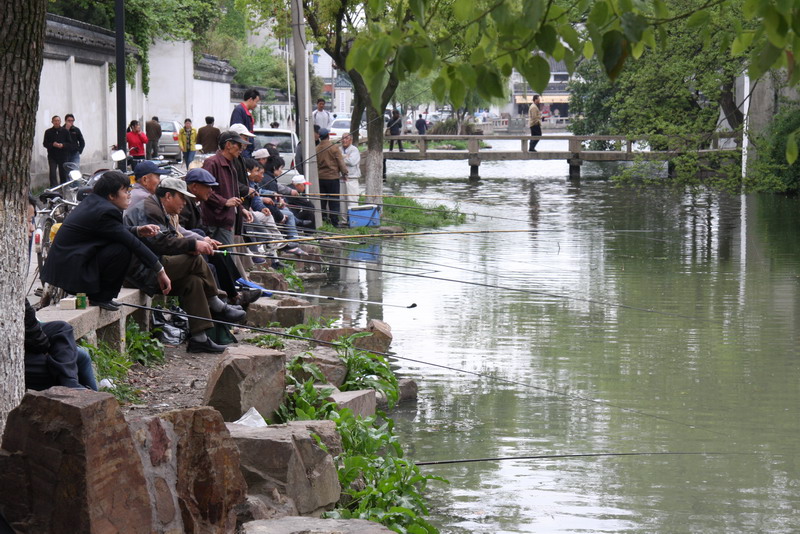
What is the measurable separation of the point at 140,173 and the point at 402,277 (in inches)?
235

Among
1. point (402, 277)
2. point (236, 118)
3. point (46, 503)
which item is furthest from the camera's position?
point (236, 118)

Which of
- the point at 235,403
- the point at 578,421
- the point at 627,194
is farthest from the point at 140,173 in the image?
the point at 627,194

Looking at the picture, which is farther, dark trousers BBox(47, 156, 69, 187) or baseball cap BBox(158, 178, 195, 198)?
dark trousers BBox(47, 156, 69, 187)

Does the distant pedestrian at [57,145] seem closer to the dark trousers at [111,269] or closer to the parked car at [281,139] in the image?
the parked car at [281,139]

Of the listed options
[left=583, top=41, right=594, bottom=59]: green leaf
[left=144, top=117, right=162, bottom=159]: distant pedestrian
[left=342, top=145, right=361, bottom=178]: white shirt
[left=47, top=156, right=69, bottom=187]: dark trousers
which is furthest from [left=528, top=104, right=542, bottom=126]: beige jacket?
[left=583, top=41, right=594, bottom=59]: green leaf

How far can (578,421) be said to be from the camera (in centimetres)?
805

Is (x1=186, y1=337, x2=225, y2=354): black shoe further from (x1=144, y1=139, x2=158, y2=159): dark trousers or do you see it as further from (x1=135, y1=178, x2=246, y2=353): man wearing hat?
(x1=144, y1=139, x2=158, y2=159): dark trousers

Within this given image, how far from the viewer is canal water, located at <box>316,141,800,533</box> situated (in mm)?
6520

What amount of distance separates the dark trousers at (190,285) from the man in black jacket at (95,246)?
992mm

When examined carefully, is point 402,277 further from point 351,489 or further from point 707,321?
point 351,489

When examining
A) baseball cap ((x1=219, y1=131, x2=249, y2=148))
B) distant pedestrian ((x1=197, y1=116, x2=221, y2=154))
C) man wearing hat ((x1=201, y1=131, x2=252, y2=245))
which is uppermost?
distant pedestrian ((x1=197, y1=116, x2=221, y2=154))

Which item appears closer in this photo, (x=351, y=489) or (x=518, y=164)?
(x=351, y=489)

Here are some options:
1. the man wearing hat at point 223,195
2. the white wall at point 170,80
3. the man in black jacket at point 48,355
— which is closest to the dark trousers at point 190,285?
the man wearing hat at point 223,195

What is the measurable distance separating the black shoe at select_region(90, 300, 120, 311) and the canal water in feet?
6.80
